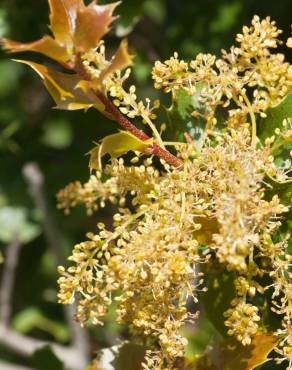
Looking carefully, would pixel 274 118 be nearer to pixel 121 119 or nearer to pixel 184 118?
pixel 184 118

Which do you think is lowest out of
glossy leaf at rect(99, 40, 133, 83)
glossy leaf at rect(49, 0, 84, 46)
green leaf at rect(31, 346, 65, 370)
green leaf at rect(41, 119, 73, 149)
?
glossy leaf at rect(99, 40, 133, 83)

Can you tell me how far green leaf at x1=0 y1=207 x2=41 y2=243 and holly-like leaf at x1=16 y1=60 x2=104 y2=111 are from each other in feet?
4.11

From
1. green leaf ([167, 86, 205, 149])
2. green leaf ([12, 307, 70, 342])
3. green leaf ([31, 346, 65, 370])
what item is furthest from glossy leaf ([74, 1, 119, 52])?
green leaf ([12, 307, 70, 342])

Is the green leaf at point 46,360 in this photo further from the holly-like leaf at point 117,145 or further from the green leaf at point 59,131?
the green leaf at point 59,131

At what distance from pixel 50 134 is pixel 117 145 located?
1.81m

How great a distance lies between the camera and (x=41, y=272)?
8.94 ft

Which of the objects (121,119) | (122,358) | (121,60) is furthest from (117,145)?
(122,358)

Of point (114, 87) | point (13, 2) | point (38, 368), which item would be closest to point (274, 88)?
point (114, 87)

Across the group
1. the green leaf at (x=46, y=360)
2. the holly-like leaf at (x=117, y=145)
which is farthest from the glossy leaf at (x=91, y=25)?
the green leaf at (x=46, y=360)

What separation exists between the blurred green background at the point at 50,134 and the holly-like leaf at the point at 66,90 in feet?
2.20

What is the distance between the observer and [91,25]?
0.98 metres

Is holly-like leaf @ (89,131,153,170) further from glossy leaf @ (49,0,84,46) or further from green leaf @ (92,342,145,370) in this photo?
green leaf @ (92,342,145,370)

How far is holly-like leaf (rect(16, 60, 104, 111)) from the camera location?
3.38 feet

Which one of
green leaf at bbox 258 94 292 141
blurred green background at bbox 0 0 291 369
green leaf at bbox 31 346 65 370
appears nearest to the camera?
green leaf at bbox 258 94 292 141
